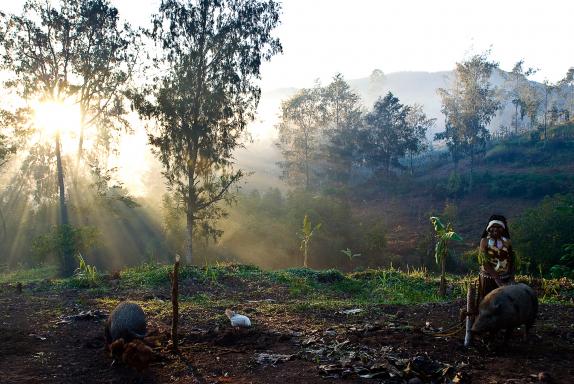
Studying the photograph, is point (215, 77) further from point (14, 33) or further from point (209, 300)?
point (209, 300)

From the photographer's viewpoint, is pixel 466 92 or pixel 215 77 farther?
pixel 466 92

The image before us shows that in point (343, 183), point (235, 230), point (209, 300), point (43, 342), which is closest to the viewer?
point (43, 342)

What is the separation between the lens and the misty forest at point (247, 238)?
6465 millimetres

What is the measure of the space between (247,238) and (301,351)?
24.2m

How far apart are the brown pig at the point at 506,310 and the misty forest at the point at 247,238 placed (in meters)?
0.02

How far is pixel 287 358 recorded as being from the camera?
638 cm

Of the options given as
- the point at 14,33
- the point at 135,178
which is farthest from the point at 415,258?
the point at 135,178

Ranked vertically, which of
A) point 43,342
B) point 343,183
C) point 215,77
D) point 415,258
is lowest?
point 415,258

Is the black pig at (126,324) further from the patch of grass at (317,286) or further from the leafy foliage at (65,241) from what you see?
the leafy foliage at (65,241)

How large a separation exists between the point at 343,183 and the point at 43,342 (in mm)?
45195

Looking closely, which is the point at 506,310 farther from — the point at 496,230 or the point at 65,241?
the point at 65,241

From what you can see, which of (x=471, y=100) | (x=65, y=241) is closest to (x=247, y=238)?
(x=65, y=241)

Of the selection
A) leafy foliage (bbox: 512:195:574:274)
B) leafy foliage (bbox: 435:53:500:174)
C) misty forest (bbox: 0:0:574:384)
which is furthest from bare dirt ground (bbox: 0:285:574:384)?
leafy foliage (bbox: 435:53:500:174)

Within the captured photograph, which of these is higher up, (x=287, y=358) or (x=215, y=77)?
(x=215, y=77)
